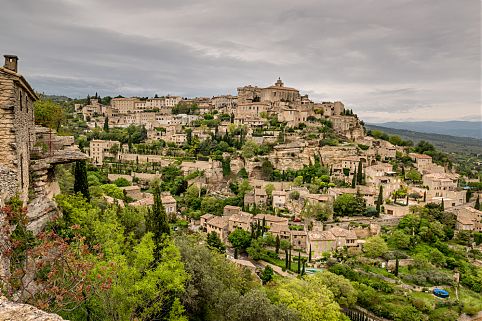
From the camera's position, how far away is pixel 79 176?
17.9 meters

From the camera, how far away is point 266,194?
46969mm

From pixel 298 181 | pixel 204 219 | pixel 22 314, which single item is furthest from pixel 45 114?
pixel 298 181

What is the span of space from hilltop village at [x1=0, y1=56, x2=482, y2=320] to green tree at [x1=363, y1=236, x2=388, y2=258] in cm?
13

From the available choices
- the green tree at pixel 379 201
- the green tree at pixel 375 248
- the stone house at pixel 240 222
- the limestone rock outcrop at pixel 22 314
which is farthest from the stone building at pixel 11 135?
the green tree at pixel 379 201

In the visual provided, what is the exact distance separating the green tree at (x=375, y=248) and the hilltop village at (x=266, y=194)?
0.13 meters

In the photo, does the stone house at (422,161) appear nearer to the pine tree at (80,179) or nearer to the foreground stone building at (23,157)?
the pine tree at (80,179)

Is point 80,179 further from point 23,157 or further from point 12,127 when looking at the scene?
point 12,127

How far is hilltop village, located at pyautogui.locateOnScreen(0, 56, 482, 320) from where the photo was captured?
39.5 feet

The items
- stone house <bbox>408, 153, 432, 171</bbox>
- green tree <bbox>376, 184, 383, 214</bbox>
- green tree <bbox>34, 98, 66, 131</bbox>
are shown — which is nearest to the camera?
green tree <bbox>34, 98, 66, 131</bbox>

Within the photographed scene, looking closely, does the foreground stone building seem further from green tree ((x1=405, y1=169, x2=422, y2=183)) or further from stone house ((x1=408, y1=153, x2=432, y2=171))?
stone house ((x1=408, y1=153, x2=432, y2=171))

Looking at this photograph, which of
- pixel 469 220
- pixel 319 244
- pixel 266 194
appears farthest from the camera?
pixel 266 194

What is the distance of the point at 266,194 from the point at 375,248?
51.4 ft

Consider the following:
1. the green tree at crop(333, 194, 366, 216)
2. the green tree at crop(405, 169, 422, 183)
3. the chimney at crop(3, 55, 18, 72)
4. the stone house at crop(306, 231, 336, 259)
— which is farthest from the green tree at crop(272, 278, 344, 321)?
the green tree at crop(405, 169, 422, 183)

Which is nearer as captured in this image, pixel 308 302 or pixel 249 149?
pixel 308 302
